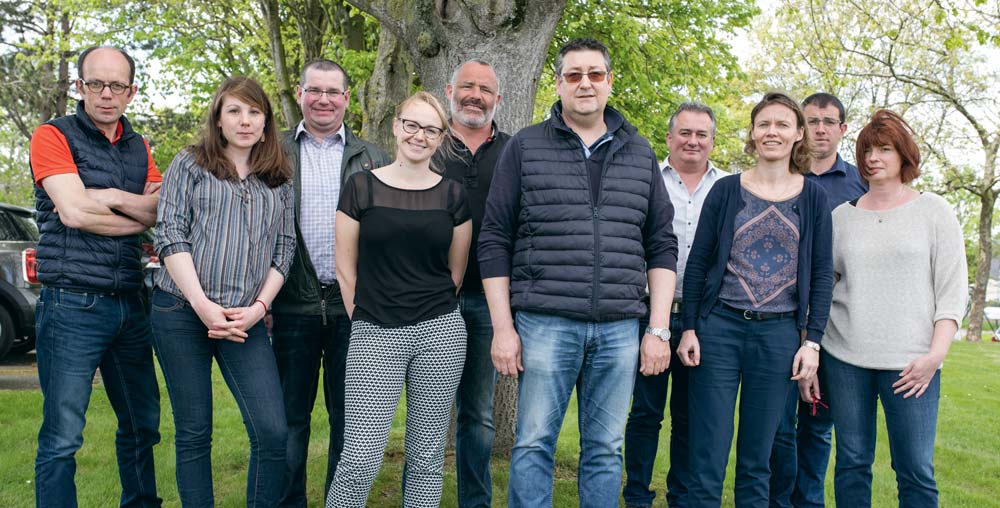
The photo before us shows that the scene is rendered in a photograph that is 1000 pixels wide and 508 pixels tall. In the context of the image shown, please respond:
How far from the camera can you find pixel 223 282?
3.37 meters

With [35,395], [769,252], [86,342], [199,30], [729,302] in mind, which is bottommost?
[35,395]

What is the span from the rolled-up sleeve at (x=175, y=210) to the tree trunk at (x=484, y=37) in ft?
6.59

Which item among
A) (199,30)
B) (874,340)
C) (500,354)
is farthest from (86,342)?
(199,30)

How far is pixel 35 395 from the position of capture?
7.27 meters

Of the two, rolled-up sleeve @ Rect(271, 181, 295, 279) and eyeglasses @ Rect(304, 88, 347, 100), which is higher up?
eyeglasses @ Rect(304, 88, 347, 100)

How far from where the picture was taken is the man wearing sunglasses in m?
3.27

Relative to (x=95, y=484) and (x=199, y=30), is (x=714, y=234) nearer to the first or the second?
(x=95, y=484)

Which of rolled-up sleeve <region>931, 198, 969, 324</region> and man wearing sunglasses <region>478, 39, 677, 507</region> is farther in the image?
rolled-up sleeve <region>931, 198, 969, 324</region>

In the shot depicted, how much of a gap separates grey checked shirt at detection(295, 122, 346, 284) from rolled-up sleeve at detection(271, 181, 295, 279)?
146mm

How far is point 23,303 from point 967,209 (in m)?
35.2

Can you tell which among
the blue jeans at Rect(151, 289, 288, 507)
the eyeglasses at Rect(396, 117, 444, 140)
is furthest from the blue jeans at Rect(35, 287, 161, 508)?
the eyeglasses at Rect(396, 117, 444, 140)

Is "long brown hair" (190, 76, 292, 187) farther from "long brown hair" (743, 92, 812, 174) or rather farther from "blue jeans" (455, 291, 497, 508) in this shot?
"long brown hair" (743, 92, 812, 174)

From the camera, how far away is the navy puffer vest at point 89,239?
11.2 feet

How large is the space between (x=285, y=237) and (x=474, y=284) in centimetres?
92
